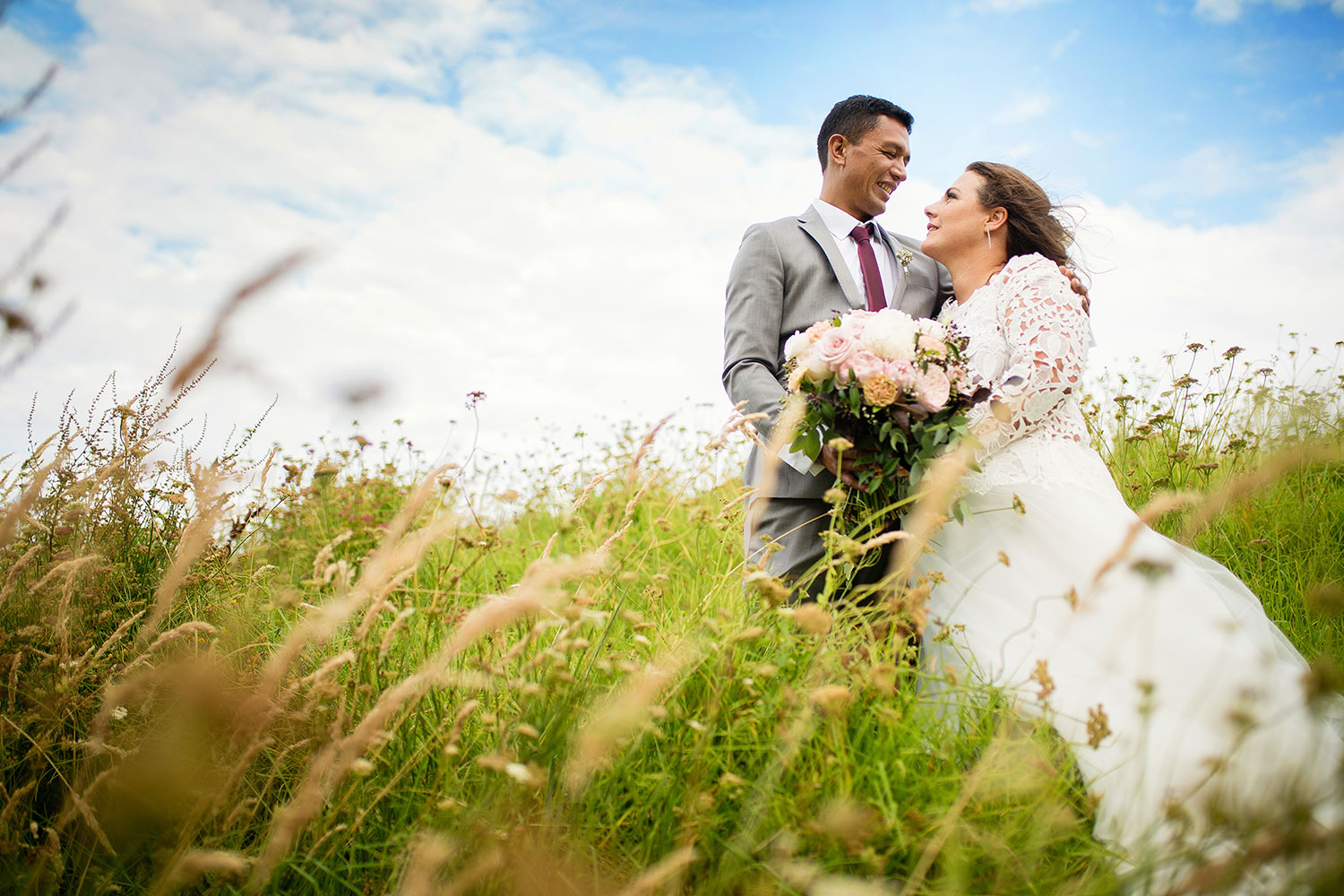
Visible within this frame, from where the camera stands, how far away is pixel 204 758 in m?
2.21

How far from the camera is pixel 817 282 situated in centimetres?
379

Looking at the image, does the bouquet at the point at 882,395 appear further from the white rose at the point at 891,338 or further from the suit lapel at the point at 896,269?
the suit lapel at the point at 896,269

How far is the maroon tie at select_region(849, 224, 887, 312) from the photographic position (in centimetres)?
390

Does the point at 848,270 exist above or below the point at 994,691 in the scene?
above

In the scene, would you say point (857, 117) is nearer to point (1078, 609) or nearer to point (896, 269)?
point (896, 269)

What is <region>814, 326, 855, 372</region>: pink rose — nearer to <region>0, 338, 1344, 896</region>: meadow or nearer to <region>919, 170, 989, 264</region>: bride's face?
<region>0, 338, 1344, 896</region>: meadow

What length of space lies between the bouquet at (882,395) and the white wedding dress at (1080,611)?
0.79 ft

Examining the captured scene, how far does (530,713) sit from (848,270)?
111 inches

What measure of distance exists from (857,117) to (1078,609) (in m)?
3.64

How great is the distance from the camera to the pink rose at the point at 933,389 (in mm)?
2605

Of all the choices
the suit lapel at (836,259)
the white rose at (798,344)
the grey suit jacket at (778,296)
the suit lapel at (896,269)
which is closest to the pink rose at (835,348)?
the white rose at (798,344)

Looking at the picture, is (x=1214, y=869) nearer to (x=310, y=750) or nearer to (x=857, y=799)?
(x=857, y=799)

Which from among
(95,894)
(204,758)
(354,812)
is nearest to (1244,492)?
(354,812)

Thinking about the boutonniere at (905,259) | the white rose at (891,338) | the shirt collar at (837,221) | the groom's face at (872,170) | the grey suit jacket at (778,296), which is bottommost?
the white rose at (891,338)
